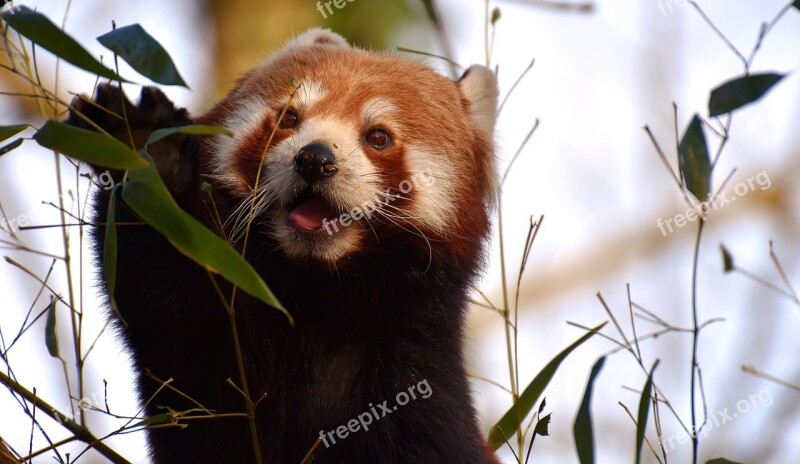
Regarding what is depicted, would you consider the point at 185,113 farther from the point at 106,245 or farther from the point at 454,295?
the point at 454,295

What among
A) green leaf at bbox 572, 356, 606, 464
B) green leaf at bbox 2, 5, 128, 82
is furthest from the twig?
green leaf at bbox 572, 356, 606, 464

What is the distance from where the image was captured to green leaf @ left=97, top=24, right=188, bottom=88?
2.64 m

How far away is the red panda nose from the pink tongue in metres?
0.20

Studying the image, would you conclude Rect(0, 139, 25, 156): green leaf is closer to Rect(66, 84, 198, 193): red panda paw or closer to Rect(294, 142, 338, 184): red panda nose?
Rect(66, 84, 198, 193): red panda paw

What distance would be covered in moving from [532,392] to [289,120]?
1.85 meters

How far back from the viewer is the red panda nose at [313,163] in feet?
12.3

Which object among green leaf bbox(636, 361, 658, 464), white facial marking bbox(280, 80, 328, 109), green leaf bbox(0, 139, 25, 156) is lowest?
green leaf bbox(636, 361, 658, 464)

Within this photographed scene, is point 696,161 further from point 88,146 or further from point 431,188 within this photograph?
point 88,146

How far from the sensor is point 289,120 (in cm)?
425

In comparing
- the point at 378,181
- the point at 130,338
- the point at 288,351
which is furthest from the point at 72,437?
the point at 378,181

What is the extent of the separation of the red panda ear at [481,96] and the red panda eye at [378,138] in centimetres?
87

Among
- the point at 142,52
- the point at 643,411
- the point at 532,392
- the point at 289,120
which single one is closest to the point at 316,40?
the point at 289,120

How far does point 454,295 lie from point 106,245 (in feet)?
6.39

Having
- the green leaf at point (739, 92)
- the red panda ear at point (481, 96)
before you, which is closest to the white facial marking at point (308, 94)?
the red panda ear at point (481, 96)
